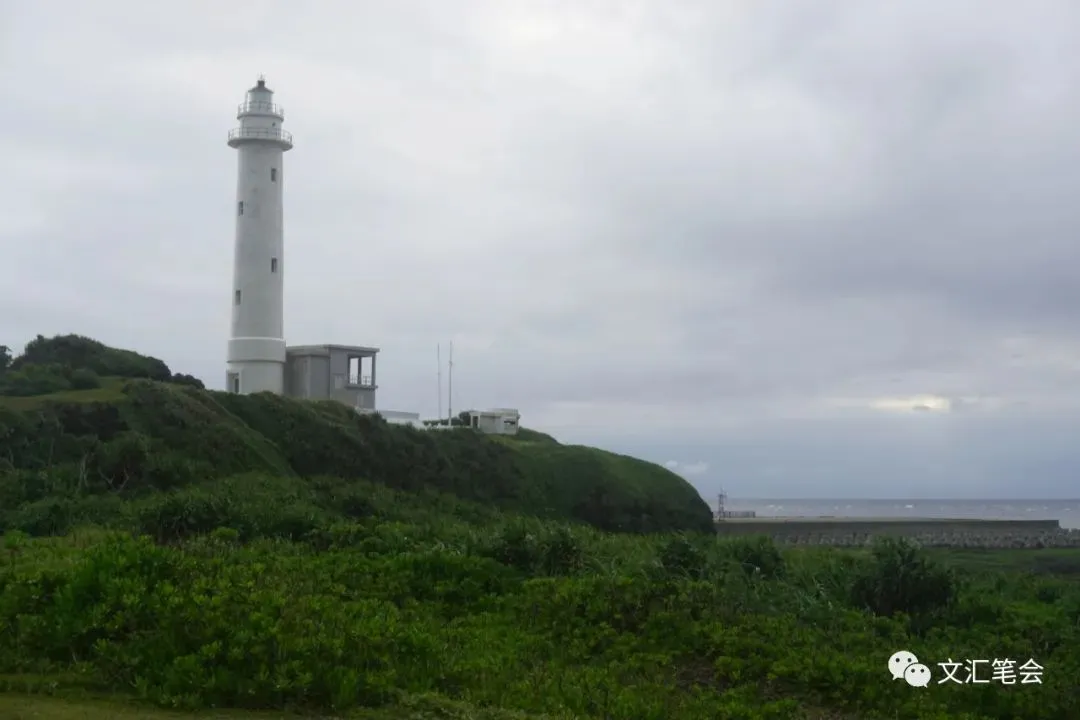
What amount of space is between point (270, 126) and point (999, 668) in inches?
1433

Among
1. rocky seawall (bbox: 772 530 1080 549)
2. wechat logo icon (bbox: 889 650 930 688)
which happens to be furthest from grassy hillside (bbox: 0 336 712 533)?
wechat logo icon (bbox: 889 650 930 688)

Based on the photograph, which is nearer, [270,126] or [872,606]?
[872,606]

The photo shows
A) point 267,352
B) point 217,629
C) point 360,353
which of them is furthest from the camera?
point 360,353

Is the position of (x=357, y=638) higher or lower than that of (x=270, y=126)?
lower

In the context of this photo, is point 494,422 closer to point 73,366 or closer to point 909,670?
point 73,366

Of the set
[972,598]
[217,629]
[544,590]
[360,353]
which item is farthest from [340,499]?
[360,353]

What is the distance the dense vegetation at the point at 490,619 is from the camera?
7.46 metres

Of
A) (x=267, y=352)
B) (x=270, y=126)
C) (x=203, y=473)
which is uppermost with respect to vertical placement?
(x=270, y=126)

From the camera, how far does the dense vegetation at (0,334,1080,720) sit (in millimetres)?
7457

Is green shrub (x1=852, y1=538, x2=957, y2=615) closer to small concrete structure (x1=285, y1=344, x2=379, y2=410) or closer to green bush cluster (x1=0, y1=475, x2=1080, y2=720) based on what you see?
green bush cluster (x1=0, y1=475, x2=1080, y2=720)

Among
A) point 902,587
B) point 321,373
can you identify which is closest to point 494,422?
point 321,373

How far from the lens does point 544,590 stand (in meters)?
11.5

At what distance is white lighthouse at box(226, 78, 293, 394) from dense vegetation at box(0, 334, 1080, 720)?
2080 cm

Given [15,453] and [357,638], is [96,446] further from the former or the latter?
[357,638]
